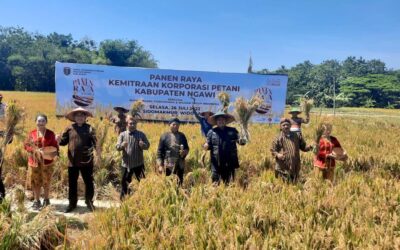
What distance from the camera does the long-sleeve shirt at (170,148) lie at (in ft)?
20.2

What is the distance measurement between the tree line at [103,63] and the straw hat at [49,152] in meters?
46.8

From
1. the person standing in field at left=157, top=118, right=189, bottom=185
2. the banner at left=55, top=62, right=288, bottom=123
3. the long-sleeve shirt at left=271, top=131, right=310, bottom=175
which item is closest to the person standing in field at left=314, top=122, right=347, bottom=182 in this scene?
the long-sleeve shirt at left=271, top=131, right=310, bottom=175

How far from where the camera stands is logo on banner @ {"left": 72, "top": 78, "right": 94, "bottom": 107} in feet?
50.9

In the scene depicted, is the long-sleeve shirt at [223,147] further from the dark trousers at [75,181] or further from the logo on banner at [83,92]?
the logo on banner at [83,92]

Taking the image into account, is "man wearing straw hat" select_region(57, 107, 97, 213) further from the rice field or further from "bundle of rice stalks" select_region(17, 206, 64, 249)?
"bundle of rice stalks" select_region(17, 206, 64, 249)

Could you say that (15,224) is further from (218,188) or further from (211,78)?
(211,78)

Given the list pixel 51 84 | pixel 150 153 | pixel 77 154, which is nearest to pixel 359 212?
pixel 77 154

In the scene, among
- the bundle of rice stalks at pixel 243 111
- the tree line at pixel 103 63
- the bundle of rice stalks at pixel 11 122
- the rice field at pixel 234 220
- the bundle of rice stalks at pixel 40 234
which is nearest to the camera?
the rice field at pixel 234 220

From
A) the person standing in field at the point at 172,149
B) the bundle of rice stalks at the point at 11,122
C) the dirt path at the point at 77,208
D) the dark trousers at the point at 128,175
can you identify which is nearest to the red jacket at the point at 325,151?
the person standing in field at the point at 172,149

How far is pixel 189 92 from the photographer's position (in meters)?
16.0

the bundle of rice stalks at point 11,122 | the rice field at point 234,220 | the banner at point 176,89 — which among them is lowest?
the rice field at point 234,220

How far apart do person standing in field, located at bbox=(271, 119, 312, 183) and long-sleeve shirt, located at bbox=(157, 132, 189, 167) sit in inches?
59.7

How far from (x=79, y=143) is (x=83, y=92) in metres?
10.1

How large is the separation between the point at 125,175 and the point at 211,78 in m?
10.3
